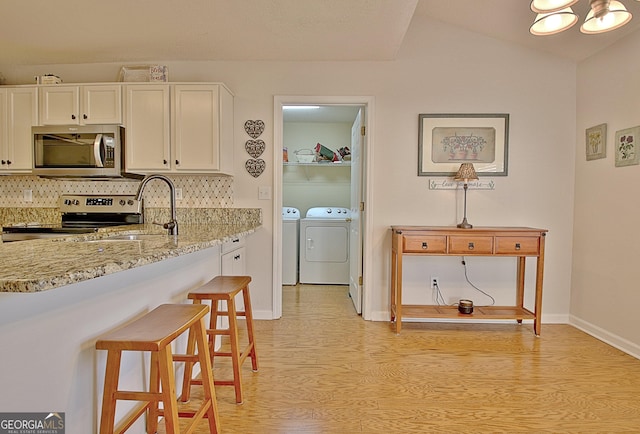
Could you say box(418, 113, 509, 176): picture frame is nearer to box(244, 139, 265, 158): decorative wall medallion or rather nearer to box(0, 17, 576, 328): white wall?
box(0, 17, 576, 328): white wall

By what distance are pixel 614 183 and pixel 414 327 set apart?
1858 millimetres

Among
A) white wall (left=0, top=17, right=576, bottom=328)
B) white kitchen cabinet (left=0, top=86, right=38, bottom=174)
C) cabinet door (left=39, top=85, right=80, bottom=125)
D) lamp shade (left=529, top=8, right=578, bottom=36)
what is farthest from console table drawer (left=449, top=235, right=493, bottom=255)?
white kitchen cabinet (left=0, top=86, right=38, bottom=174)

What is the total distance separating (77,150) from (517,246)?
3.56m

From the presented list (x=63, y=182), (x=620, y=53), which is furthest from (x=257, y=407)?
(x=620, y=53)

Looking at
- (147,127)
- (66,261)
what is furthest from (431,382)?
(147,127)

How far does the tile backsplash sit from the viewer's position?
3061 millimetres

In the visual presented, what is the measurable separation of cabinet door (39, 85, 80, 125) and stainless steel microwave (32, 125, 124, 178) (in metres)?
0.10

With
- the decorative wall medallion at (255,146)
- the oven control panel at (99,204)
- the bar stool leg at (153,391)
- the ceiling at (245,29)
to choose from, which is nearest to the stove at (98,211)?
the oven control panel at (99,204)

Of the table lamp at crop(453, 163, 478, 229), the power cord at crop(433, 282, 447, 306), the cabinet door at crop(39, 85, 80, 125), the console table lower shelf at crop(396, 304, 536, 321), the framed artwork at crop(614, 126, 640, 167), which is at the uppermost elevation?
the cabinet door at crop(39, 85, 80, 125)

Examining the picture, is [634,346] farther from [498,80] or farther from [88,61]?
[88,61]

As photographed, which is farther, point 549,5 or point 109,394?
point 549,5

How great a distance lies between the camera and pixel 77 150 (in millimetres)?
2730

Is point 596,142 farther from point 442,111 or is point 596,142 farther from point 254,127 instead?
point 254,127

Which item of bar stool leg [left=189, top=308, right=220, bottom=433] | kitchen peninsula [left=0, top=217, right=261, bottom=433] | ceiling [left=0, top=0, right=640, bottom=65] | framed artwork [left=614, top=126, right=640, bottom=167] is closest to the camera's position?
kitchen peninsula [left=0, top=217, right=261, bottom=433]
